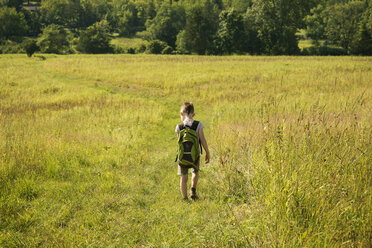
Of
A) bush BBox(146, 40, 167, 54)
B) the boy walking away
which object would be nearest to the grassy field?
the boy walking away

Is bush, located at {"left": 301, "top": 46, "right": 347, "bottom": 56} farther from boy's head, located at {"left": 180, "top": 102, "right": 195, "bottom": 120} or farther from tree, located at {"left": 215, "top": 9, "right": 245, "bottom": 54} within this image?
boy's head, located at {"left": 180, "top": 102, "right": 195, "bottom": 120}

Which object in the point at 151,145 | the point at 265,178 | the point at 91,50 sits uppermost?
the point at 91,50

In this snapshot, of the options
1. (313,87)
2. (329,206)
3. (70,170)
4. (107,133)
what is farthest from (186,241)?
(313,87)

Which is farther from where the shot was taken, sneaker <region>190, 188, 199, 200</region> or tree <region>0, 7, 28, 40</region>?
tree <region>0, 7, 28, 40</region>

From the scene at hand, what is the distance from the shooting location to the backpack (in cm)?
471

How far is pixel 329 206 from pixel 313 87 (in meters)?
16.0

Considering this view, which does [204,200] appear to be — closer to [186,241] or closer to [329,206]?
[186,241]

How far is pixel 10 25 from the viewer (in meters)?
100

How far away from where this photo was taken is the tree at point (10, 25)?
99.2m

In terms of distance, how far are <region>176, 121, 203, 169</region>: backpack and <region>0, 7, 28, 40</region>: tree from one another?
120551mm

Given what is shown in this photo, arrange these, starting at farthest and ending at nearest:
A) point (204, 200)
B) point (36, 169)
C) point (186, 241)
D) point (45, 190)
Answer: point (36, 169)
point (45, 190)
point (204, 200)
point (186, 241)

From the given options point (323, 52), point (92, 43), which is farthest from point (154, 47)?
point (323, 52)

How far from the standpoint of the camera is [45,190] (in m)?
5.25

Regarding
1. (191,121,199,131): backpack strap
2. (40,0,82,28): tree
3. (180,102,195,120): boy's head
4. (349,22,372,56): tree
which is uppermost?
(40,0,82,28): tree
